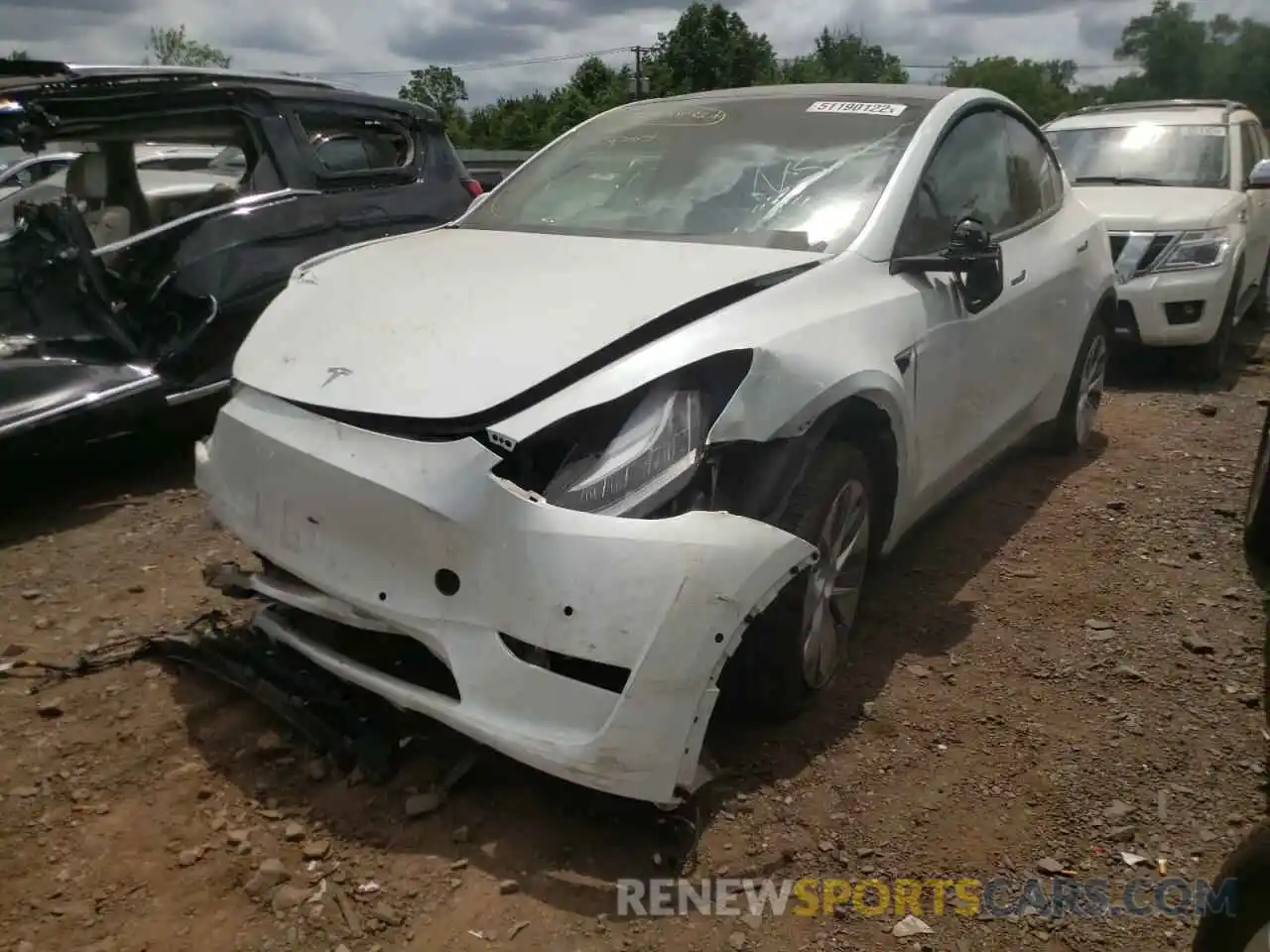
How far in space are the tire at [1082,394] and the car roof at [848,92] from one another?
1.47 metres

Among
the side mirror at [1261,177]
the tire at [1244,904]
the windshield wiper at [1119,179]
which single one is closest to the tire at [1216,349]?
the side mirror at [1261,177]

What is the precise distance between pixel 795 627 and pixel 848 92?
217cm

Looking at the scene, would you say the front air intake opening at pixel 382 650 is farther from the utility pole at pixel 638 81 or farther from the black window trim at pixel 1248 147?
the utility pole at pixel 638 81

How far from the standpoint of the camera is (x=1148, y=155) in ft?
25.6

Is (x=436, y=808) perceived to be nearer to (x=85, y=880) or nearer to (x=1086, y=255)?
(x=85, y=880)

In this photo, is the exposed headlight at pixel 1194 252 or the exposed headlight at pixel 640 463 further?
the exposed headlight at pixel 1194 252

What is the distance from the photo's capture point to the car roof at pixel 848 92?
3.83m

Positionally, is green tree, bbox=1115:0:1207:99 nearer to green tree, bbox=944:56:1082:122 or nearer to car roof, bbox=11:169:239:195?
green tree, bbox=944:56:1082:122

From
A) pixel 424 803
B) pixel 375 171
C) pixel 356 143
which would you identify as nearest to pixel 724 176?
pixel 424 803

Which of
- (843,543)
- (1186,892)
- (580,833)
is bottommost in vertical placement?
(1186,892)

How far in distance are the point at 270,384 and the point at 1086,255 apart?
3603 millimetres

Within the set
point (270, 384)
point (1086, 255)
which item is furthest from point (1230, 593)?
point (270, 384)

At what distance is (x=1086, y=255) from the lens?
4.75 metres

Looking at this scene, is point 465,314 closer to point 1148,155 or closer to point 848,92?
point 848,92
